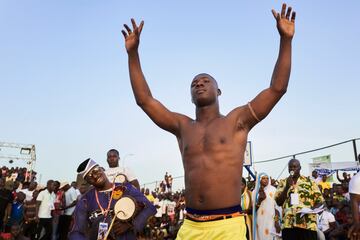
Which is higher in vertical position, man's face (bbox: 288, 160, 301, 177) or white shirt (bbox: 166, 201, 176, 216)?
man's face (bbox: 288, 160, 301, 177)

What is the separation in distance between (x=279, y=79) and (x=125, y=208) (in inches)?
90.6

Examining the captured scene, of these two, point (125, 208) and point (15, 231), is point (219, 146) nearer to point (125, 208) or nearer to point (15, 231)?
point (125, 208)

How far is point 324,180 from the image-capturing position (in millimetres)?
12938

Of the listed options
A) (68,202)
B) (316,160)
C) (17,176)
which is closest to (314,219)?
(316,160)

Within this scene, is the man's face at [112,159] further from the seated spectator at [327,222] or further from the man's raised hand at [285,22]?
the seated spectator at [327,222]

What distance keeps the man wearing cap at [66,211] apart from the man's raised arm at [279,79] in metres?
9.08

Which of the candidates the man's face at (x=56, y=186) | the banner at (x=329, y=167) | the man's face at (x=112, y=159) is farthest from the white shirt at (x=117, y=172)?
the banner at (x=329, y=167)

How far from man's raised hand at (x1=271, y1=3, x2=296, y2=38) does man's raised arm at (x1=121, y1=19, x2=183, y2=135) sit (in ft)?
3.60

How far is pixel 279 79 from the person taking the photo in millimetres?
2912

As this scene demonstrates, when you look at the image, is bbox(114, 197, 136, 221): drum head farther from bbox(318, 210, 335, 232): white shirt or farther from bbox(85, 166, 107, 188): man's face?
bbox(318, 210, 335, 232): white shirt

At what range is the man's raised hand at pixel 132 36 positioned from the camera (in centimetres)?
349

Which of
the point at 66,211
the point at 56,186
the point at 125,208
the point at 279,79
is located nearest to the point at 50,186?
the point at 56,186

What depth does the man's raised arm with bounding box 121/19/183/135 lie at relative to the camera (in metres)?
3.38

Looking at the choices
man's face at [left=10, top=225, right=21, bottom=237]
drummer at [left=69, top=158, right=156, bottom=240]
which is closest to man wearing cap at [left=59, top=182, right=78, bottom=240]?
man's face at [left=10, top=225, right=21, bottom=237]
